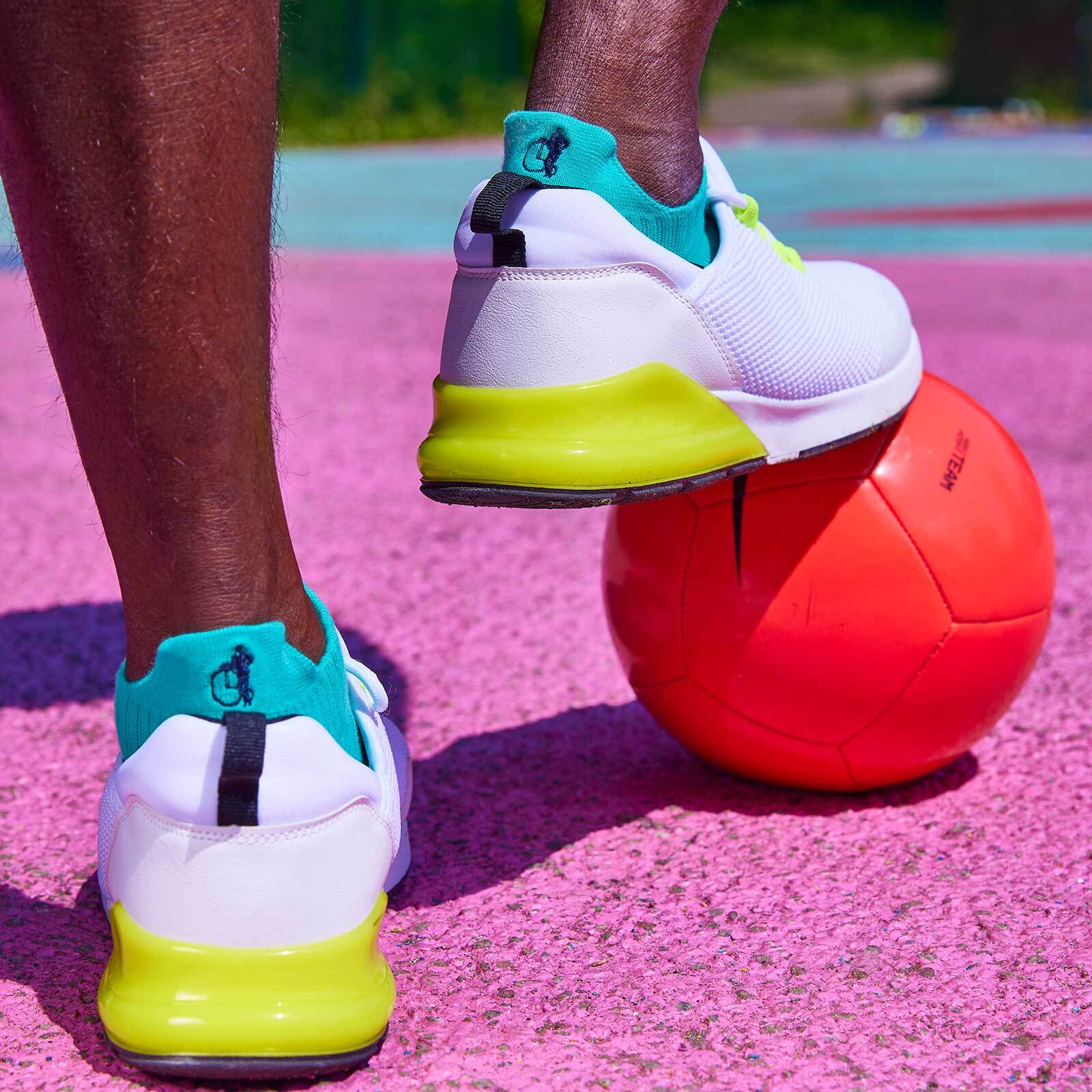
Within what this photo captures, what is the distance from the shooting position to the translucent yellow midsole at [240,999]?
1.21 metres

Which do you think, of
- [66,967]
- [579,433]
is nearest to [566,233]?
[579,433]

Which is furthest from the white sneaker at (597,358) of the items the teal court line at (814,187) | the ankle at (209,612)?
the teal court line at (814,187)

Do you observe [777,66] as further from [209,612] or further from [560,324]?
[209,612]

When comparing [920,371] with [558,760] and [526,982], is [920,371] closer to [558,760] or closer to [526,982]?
[558,760]

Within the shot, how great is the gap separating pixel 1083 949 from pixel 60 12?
132cm

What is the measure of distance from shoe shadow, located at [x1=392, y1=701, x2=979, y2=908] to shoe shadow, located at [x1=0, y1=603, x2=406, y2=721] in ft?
0.76

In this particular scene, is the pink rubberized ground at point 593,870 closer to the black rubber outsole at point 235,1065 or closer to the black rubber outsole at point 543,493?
the black rubber outsole at point 235,1065

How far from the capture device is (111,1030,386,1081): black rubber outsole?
121cm

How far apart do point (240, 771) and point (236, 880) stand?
10 centimetres

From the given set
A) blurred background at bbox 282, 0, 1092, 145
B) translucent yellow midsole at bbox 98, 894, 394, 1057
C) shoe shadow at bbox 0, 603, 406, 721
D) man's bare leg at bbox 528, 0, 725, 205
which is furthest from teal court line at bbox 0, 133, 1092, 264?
translucent yellow midsole at bbox 98, 894, 394, 1057

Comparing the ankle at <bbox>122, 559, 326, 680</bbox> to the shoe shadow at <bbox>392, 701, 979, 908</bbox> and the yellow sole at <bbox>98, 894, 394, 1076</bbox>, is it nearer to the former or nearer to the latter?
the yellow sole at <bbox>98, 894, 394, 1076</bbox>

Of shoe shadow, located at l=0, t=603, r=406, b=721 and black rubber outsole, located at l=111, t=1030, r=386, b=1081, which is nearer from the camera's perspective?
black rubber outsole, located at l=111, t=1030, r=386, b=1081

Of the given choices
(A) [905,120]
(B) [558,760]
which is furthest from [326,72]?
(B) [558,760]

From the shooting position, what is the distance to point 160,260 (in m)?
1.13
